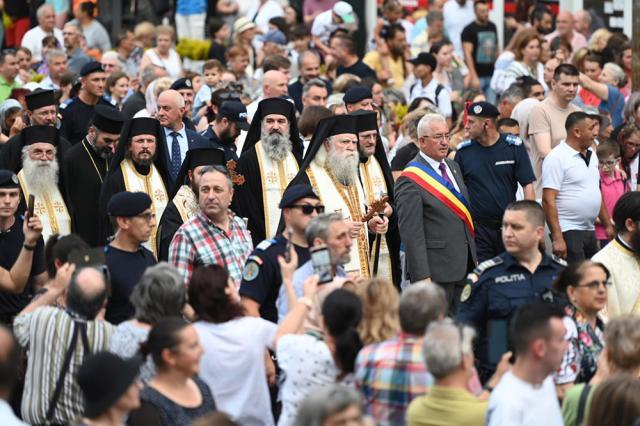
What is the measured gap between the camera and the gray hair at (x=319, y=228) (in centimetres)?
930

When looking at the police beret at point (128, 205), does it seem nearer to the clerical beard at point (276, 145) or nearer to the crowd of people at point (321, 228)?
the crowd of people at point (321, 228)

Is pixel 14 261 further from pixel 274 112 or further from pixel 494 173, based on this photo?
pixel 494 173

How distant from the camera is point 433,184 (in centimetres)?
1223

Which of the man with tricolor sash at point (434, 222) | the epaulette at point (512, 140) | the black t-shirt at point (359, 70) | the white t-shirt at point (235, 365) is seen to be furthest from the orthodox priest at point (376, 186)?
the black t-shirt at point (359, 70)

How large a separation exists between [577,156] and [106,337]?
260 inches

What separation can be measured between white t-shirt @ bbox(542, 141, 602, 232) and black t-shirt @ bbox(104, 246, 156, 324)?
16.6ft

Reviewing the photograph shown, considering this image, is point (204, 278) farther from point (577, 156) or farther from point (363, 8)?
point (363, 8)

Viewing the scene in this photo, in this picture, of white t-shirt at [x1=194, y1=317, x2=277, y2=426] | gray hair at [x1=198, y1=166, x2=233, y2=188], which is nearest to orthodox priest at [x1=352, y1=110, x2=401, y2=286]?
gray hair at [x1=198, y1=166, x2=233, y2=188]

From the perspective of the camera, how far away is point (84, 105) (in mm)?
15539

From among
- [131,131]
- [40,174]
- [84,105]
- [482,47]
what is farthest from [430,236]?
[482,47]

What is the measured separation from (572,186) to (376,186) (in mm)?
2038

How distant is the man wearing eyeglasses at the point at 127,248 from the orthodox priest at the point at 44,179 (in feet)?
8.02

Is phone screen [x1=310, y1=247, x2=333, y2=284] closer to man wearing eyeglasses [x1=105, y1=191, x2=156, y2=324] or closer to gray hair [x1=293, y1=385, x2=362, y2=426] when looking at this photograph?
man wearing eyeglasses [x1=105, y1=191, x2=156, y2=324]

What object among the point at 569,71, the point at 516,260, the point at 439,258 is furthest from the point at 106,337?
the point at 569,71
